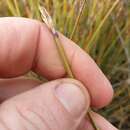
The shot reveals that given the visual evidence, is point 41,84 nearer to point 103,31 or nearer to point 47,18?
point 47,18

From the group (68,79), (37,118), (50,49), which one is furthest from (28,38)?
(37,118)

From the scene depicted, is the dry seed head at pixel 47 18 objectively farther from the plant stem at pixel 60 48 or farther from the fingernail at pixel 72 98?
the fingernail at pixel 72 98

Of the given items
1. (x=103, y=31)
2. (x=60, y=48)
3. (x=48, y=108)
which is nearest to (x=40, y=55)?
(x=60, y=48)

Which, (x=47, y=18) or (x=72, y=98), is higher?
(x=47, y=18)

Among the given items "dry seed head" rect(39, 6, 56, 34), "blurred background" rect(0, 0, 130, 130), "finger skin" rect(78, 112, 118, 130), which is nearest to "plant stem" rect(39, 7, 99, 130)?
"dry seed head" rect(39, 6, 56, 34)

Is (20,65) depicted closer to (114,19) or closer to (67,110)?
(67,110)

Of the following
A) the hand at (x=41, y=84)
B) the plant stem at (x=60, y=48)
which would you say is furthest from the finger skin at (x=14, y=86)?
the plant stem at (x=60, y=48)

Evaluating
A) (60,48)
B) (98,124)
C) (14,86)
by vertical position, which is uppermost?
(60,48)
